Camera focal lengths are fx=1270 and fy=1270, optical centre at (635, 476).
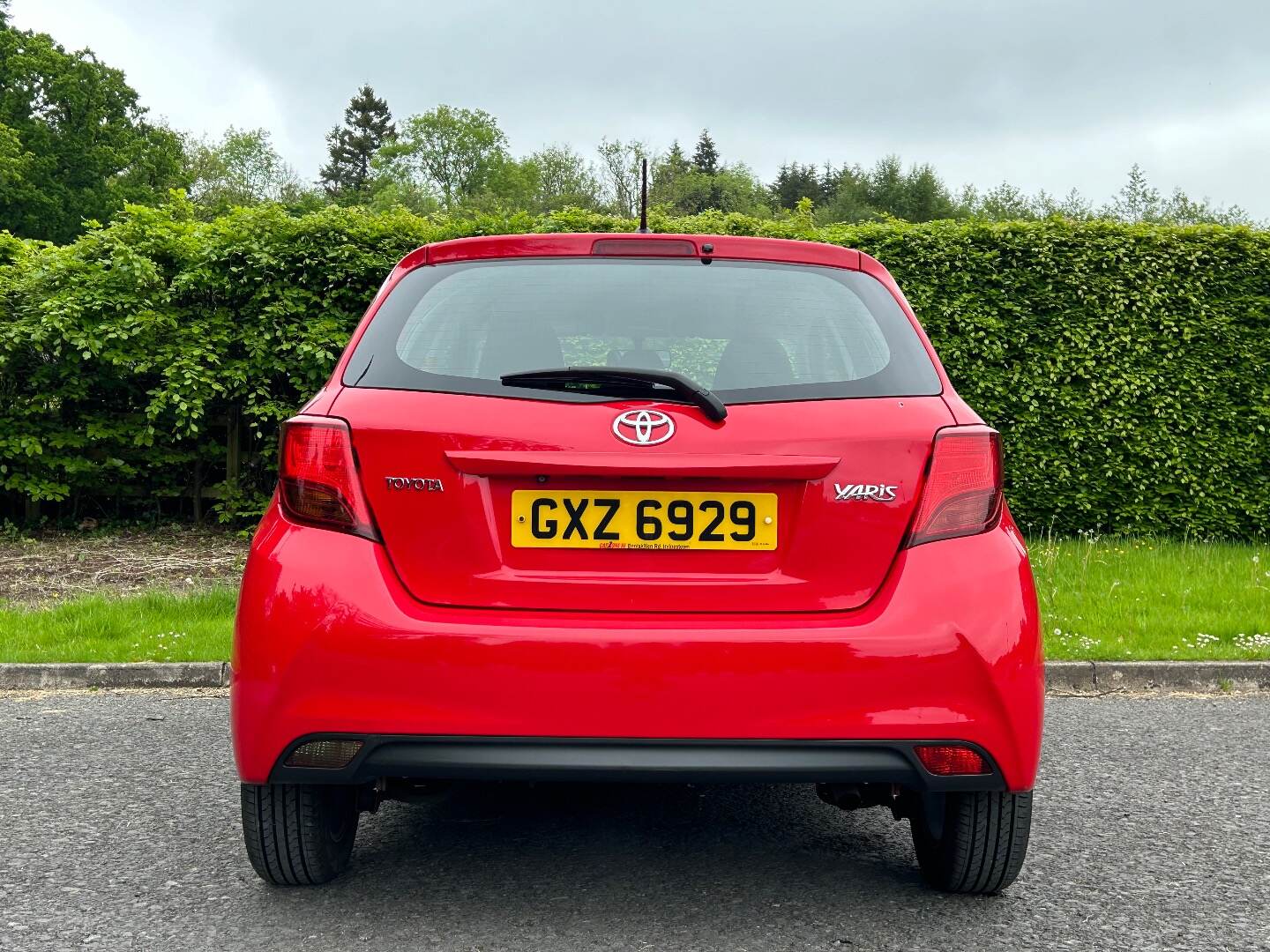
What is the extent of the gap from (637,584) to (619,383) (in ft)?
1.56

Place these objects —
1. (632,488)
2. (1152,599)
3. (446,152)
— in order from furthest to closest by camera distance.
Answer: (446,152), (1152,599), (632,488)

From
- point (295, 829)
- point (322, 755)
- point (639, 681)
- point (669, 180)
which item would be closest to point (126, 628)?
point (295, 829)

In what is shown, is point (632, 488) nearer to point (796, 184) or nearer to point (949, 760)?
point (949, 760)

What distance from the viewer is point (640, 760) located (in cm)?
271

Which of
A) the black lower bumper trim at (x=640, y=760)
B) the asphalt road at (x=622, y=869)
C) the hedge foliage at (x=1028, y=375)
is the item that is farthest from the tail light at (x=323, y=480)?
the hedge foliage at (x=1028, y=375)

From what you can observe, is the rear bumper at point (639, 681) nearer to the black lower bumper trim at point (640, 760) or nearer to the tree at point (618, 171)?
the black lower bumper trim at point (640, 760)

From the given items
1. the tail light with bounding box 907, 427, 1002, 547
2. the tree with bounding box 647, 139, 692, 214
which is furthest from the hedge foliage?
the tree with bounding box 647, 139, 692, 214

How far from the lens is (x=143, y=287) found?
10.1 meters

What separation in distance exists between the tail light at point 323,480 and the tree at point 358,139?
88415mm

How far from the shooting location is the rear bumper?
269cm

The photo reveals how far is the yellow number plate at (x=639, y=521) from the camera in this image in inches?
110

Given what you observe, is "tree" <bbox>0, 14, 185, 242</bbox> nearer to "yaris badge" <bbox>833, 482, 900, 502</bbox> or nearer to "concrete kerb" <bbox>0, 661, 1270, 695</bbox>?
"concrete kerb" <bbox>0, 661, 1270, 695</bbox>

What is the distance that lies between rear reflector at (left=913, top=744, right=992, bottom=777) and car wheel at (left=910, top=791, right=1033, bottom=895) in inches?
13.5

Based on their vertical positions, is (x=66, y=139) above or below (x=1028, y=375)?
above
